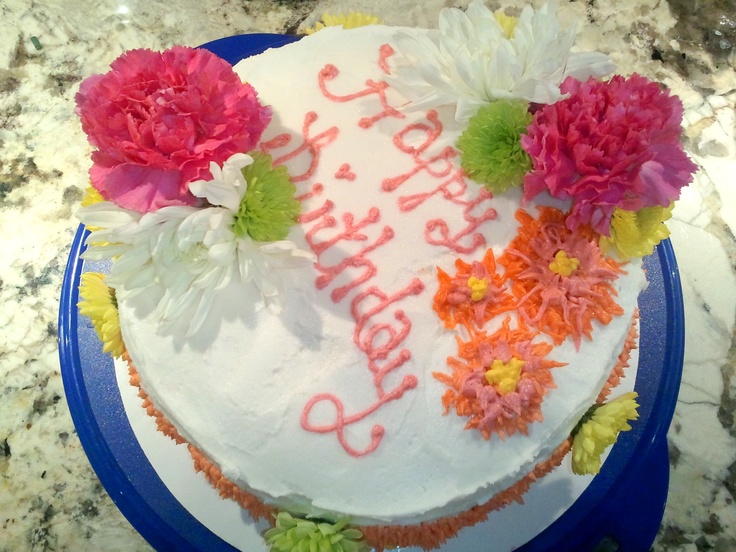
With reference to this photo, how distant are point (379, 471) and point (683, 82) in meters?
1.18

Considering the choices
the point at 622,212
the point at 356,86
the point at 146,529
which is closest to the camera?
the point at 622,212

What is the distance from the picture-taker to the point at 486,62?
2.78ft

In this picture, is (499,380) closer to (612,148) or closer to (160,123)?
(612,148)

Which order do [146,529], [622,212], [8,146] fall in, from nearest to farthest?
[622,212], [146,529], [8,146]

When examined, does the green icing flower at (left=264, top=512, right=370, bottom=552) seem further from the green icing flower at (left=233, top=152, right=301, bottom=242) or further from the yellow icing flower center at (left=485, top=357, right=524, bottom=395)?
the green icing flower at (left=233, top=152, right=301, bottom=242)

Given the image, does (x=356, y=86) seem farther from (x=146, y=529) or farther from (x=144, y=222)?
(x=146, y=529)

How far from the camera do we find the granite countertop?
1209 mm

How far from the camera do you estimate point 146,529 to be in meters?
1.09

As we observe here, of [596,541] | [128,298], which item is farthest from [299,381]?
[596,541]

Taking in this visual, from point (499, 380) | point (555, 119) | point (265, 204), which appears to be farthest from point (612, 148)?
point (265, 204)

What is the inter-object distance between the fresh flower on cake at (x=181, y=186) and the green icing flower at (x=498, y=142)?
26cm

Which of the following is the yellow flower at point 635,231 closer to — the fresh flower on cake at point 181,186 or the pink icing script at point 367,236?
the pink icing script at point 367,236

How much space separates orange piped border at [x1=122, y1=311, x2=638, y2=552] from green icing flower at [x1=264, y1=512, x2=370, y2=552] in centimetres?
3

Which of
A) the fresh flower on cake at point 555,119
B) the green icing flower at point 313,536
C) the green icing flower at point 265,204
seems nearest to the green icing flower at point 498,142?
the fresh flower on cake at point 555,119
